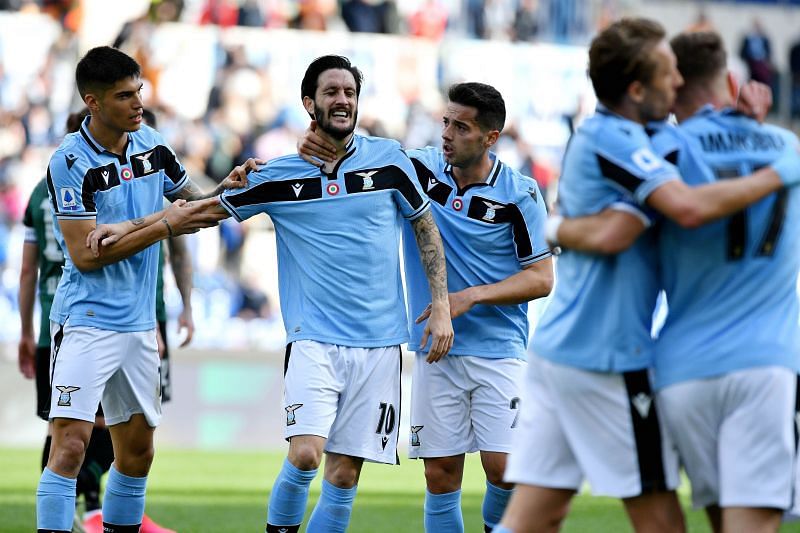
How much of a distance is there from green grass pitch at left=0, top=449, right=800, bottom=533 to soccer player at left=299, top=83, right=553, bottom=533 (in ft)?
6.82

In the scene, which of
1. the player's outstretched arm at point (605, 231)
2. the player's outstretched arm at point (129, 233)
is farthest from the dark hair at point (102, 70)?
the player's outstretched arm at point (605, 231)

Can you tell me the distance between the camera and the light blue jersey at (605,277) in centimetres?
398

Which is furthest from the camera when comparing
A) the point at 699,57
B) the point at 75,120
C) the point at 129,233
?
the point at 75,120

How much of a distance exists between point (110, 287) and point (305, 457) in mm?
1348

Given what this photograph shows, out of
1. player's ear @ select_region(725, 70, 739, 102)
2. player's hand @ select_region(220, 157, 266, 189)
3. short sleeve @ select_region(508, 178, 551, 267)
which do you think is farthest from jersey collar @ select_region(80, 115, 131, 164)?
player's ear @ select_region(725, 70, 739, 102)

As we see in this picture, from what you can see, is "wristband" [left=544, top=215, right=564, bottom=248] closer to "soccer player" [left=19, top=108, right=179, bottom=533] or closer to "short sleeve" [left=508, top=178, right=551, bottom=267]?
"short sleeve" [left=508, top=178, right=551, bottom=267]

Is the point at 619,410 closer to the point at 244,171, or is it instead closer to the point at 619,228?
the point at 619,228

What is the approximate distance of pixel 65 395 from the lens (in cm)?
599

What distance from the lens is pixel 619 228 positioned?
3.96 metres

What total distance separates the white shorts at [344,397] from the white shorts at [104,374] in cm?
86

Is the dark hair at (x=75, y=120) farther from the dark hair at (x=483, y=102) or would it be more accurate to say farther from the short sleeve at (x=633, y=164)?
the short sleeve at (x=633, y=164)

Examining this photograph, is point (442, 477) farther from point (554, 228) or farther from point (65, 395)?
point (554, 228)

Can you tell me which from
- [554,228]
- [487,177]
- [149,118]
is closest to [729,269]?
[554,228]

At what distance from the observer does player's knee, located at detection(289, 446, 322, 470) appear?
5.56 meters
